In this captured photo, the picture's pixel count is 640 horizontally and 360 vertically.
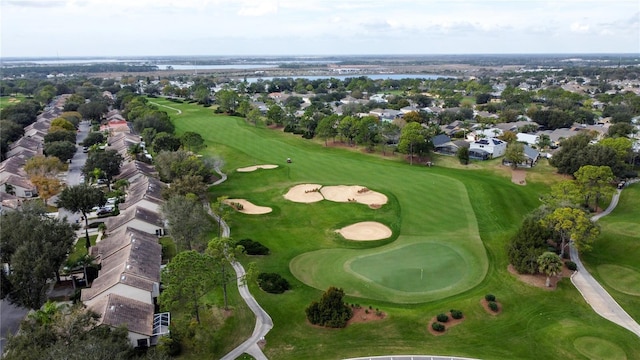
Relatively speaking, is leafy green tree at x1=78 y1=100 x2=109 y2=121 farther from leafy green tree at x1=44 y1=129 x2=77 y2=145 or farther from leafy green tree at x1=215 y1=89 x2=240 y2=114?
leafy green tree at x1=44 y1=129 x2=77 y2=145

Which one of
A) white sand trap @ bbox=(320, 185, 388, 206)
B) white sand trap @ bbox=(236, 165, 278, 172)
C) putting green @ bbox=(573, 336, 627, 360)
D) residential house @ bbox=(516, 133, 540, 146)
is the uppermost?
residential house @ bbox=(516, 133, 540, 146)

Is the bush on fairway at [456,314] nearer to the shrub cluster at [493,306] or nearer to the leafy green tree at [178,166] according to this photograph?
the shrub cluster at [493,306]

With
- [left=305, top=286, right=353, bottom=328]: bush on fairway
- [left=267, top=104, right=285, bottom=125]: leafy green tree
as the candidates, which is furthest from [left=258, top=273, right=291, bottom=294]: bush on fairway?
[left=267, top=104, right=285, bottom=125]: leafy green tree

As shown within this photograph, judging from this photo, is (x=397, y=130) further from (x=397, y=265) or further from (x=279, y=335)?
(x=279, y=335)

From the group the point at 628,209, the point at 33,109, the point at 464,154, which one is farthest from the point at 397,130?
the point at 33,109

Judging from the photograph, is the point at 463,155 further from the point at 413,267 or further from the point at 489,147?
the point at 413,267

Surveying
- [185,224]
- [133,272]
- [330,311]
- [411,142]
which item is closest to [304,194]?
[185,224]
